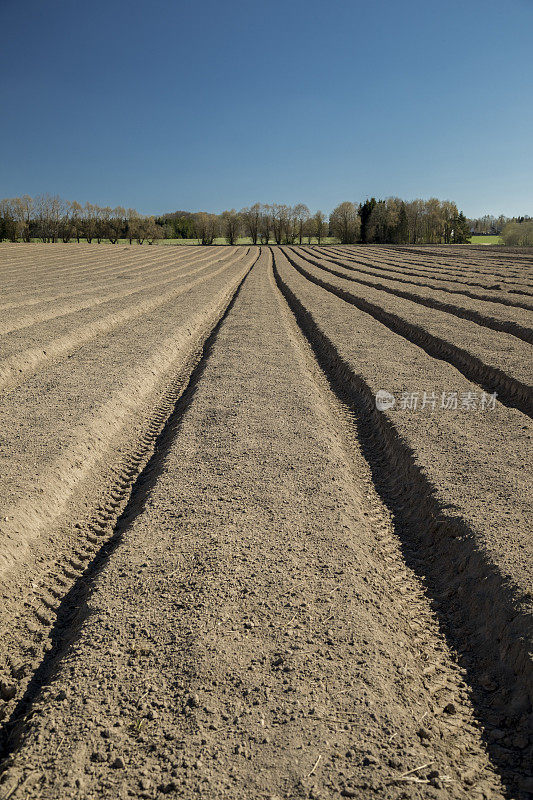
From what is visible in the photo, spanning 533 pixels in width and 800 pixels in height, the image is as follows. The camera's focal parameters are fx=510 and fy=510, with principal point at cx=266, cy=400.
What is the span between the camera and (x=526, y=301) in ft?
55.0

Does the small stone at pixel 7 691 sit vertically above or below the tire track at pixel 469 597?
below

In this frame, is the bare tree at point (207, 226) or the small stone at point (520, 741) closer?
the small stone at point (520, 741)

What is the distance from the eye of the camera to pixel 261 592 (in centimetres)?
385

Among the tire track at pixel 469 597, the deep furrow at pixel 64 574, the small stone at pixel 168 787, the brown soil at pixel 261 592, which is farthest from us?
the deep furrow at pixel 64 574

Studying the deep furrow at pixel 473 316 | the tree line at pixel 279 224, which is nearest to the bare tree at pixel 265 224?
the tree line at pixel 279 224

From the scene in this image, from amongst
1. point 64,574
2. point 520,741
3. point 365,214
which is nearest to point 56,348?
point 64,574

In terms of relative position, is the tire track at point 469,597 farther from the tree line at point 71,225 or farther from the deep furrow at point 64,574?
the tree line at point 71,225

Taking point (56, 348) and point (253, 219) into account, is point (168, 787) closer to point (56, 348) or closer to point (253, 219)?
point (56, 348)

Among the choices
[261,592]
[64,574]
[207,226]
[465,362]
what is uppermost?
[207,226]

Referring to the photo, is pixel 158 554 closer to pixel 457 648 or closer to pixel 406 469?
pixel 457 648

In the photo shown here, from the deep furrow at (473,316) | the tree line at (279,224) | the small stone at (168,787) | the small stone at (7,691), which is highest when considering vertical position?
the tree line at (279,224)

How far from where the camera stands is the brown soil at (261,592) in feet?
8.78

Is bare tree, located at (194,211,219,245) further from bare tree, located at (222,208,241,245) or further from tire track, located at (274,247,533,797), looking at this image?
tire track, located at (274,247,533,797)

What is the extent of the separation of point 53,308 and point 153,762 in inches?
590
